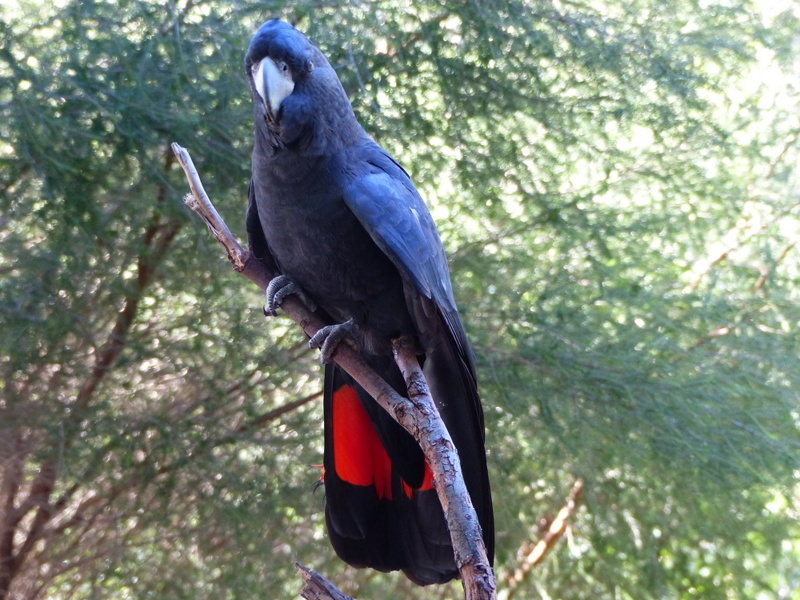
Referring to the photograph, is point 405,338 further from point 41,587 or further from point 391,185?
point 41,587

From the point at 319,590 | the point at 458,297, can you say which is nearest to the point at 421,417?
the point at 319,590

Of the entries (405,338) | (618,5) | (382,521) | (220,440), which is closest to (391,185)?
(405,338)

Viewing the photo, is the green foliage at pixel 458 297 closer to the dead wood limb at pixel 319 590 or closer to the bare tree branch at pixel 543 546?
the bare tree branch at pixel 543 546

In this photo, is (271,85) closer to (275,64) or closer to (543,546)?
(275,64)

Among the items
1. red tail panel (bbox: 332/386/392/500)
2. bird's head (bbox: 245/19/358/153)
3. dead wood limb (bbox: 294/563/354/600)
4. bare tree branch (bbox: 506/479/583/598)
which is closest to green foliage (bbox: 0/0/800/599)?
bare tree branch (bbox: 506/479/583/598)

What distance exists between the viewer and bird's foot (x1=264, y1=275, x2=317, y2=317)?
167 centimetres

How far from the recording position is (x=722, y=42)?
8.73 feet

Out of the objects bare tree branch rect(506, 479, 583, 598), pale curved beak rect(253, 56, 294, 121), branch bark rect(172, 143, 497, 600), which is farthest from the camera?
bare tree branch rect(506, 479, 583, 598)

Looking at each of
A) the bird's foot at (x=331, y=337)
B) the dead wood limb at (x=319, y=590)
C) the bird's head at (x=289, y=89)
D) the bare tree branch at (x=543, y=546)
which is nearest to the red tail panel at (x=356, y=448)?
the bird's foot at (x=331, y=337)

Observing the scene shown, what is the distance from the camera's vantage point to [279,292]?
66.5 inches

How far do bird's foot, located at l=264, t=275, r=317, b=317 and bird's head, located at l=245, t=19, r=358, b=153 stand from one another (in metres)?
0.30

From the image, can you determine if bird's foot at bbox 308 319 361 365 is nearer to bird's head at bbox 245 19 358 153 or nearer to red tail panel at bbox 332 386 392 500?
red tail panel at bbox 332 386 392 500

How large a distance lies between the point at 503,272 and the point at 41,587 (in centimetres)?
187

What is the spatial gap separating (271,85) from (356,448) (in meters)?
0.77
